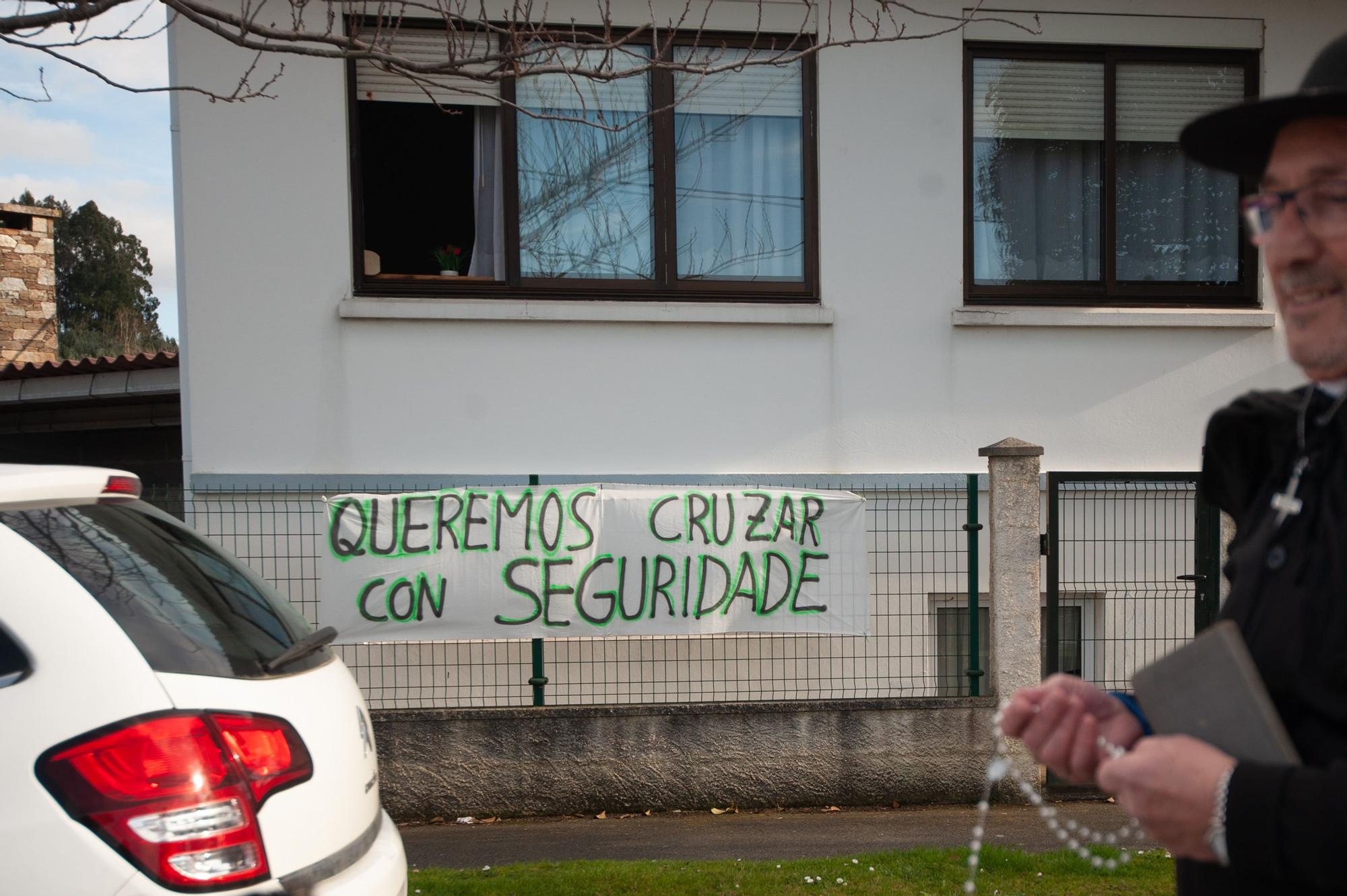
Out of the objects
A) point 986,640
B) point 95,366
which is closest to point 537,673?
point 986,640

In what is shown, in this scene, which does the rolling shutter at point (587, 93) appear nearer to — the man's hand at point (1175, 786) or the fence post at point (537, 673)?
the fence post at point (537, 673)

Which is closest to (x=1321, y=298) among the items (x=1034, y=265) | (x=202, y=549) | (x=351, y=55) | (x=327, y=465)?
(x=202, y=549)

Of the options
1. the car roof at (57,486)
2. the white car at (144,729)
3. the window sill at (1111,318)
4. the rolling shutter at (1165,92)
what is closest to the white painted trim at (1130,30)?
the rolling shutter at (1165,92)

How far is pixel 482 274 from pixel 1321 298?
21.8 ft

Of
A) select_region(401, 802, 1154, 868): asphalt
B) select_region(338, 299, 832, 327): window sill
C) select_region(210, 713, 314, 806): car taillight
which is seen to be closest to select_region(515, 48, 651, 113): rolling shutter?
select_region(338, 299, 832, 327): window sill

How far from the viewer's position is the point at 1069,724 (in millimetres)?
1643

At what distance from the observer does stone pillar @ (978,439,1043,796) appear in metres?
6.40

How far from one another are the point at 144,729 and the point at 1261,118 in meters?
2.44

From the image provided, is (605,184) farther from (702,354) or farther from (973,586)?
(973,586)

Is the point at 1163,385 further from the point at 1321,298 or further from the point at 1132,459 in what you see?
the point at 1321,298

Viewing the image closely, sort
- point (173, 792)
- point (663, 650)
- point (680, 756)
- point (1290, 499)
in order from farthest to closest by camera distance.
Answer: point (663, 650)
point (680, 756)
point (173, 792)
point (1290, 499)

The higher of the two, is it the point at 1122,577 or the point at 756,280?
the point at 756,280

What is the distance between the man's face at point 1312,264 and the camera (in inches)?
57.0

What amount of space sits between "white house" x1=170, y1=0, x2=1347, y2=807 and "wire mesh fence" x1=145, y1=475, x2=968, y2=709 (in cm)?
4
